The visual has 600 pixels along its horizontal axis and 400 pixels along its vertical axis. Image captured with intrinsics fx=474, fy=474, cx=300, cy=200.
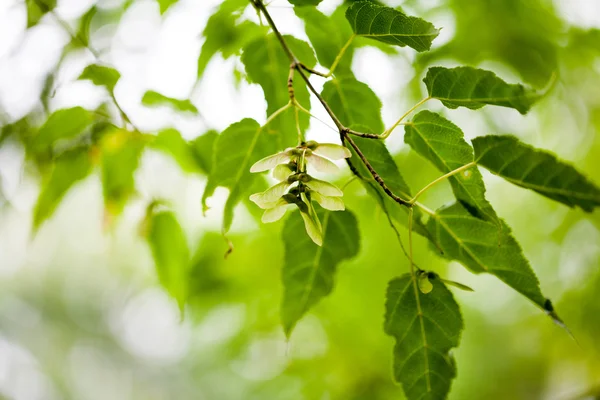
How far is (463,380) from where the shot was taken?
1.39 meters

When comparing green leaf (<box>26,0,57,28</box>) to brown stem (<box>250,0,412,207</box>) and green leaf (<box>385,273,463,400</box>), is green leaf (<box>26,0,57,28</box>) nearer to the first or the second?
brown stem (<box>250,0,412,207</box>)

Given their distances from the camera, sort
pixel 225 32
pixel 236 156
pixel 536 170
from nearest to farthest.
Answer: pixel 536 170
pixel 236 156
pixel 225 32

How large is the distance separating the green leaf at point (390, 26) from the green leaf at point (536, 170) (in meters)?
0.07

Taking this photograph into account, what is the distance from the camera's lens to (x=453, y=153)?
1.09ft

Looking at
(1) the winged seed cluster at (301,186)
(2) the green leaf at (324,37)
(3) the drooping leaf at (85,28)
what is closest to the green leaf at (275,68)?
(2) the green leaf at (324,37)

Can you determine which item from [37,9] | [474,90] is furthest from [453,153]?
[37,9]

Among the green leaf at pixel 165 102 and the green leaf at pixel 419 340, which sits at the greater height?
the green leaf at pixel 165 102

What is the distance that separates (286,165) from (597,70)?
904 millimetres

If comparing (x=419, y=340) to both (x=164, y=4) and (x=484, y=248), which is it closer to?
(x=484, y=248)

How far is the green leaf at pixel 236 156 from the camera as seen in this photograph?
0.38 metres

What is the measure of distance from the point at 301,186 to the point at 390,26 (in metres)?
0.12

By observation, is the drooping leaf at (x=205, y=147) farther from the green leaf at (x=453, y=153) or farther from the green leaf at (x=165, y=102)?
the green leaf at (x=453, y=153)

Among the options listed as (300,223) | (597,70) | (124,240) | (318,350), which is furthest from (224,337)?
(597,70)

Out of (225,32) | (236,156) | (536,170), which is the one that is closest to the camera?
(536,170)
